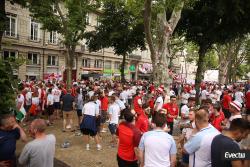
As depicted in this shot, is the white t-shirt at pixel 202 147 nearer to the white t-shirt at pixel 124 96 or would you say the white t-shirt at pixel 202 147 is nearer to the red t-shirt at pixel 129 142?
the red t-shirt at pixel 129 142

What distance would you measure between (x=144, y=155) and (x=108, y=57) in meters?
49.3

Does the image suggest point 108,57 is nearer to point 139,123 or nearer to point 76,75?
point 76,75

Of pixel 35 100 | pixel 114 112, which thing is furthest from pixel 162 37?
pixel 35 100

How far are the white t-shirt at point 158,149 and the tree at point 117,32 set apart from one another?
23552 mm

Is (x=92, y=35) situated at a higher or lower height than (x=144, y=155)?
higher

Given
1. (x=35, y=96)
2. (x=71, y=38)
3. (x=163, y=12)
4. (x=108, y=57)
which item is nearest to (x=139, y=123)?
(x=163, y=12)

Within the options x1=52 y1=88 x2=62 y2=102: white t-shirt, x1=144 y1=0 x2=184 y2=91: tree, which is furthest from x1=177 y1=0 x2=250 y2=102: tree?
x1=52 y1=88 x2=62 y2=102: white t-shirt

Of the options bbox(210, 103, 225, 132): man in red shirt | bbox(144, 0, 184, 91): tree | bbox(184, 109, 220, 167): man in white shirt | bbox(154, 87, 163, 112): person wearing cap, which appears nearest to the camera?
bbox(184, 109, 220, 167): man in white shirt

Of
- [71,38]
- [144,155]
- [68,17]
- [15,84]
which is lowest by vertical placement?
[144,155]

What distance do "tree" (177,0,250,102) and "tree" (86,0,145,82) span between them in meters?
6.84

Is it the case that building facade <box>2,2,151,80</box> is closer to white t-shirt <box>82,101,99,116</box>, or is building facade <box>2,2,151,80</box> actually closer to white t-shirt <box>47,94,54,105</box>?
white t-shirt <box>47,94,54,105</box>

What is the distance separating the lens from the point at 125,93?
17.5m

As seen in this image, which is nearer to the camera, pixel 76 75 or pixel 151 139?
pixel 151 139

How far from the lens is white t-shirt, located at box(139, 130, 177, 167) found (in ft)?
15.5
